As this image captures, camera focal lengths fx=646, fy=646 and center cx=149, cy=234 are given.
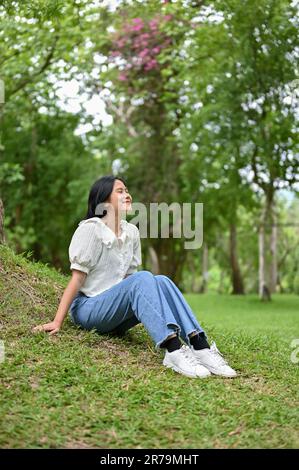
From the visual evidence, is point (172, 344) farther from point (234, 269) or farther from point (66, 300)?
point (234, 269)

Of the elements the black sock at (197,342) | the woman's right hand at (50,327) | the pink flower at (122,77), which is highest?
the pink flower at (122,77)

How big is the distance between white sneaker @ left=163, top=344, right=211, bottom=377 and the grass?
5 cm

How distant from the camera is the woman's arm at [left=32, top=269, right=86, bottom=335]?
4297 millimetres

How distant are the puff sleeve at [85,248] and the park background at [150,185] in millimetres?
527

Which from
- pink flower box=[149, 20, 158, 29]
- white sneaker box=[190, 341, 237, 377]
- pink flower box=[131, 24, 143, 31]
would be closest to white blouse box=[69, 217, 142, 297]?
white sneaker box=[190, 341, 237, 377]

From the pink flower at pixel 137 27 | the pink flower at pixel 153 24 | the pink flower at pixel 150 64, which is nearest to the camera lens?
the pink flower at pixel 153 24

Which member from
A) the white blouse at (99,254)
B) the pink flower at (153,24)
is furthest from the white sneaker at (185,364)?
the pink flower at (153,24)

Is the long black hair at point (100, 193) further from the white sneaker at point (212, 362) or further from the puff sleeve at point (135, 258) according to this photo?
the white sneaker at point (212, 362)

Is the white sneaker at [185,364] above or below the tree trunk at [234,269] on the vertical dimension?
above

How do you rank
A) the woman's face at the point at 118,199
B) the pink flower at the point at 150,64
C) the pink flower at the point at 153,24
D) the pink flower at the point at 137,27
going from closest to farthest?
1. the woman's face at the point at 118,199
2. the pink flower at the point at 153,24
3. the pink flower at the point at 137,27
4. the pink flower at the point at 150,64

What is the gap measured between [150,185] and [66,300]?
1467 cm

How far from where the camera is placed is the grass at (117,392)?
3215 millimetres

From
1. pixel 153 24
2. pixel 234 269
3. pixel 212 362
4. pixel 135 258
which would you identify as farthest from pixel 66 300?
pixel 234 269
